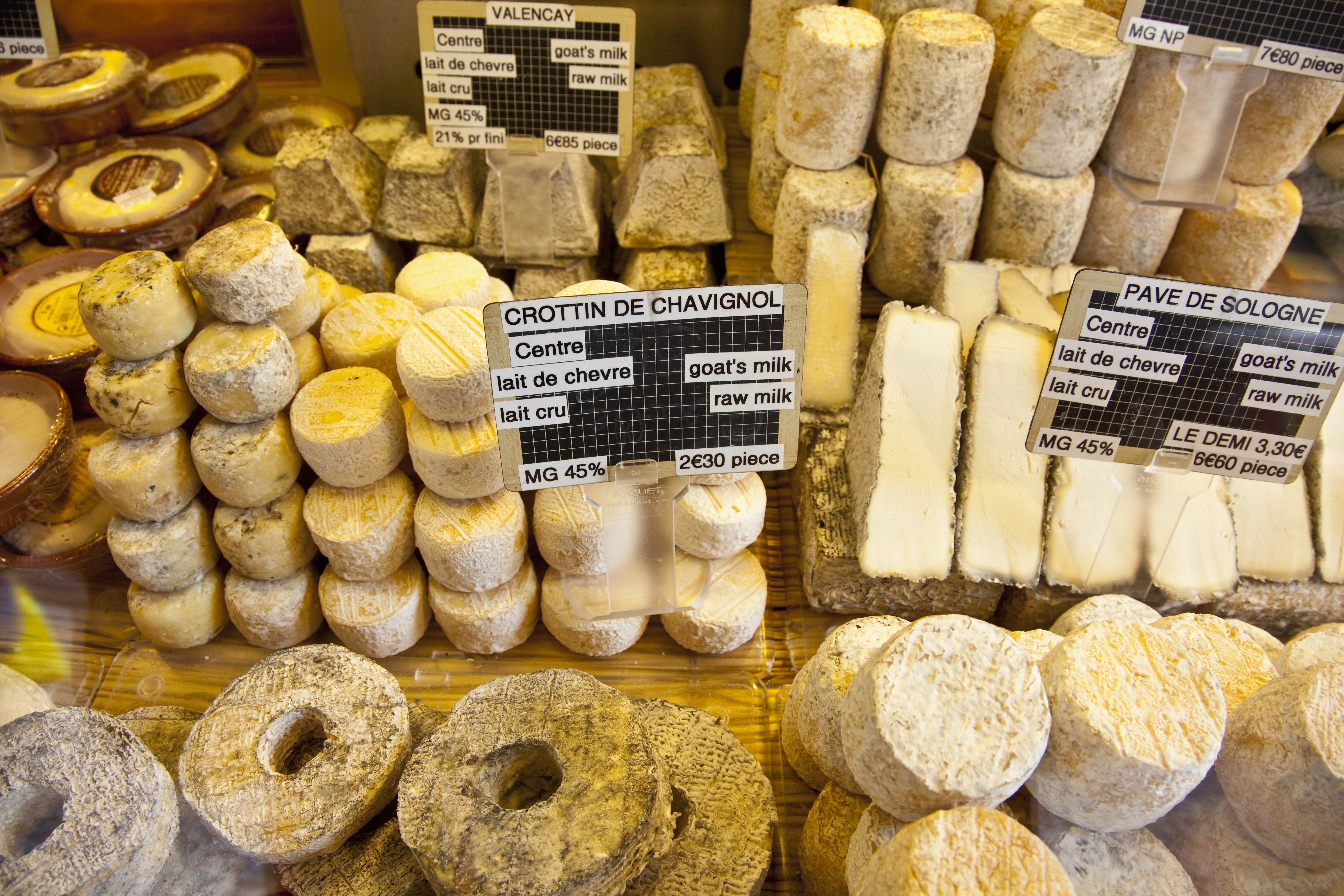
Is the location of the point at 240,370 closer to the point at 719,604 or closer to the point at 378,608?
the point at 378,608

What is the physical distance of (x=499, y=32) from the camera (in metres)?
1.89

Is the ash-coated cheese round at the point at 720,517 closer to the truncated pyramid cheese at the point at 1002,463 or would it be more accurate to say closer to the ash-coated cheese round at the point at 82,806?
the truncated pyramid cheese at the point at 1002,463

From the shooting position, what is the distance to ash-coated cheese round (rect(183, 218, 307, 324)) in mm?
1522

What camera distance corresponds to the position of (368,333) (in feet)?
5.83

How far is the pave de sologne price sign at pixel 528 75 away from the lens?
1878mm

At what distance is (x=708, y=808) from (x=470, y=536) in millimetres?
639

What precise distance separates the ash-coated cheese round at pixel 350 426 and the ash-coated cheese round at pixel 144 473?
0.75 feet

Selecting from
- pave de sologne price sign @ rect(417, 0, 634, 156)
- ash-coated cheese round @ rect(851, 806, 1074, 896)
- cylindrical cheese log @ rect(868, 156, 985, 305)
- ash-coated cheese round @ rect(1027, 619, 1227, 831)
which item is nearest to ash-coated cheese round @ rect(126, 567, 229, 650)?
pave de sologne price sign @ rect(417, 0, 634, 156)

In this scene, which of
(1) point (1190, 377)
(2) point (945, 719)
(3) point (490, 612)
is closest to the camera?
(2) point (945, 719)

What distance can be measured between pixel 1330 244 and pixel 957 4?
4.13 feet

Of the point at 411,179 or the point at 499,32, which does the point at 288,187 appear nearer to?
the point at 411,179

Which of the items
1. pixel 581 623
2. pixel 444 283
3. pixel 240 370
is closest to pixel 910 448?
pixel 581 623

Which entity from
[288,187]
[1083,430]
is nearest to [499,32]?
[288,187]

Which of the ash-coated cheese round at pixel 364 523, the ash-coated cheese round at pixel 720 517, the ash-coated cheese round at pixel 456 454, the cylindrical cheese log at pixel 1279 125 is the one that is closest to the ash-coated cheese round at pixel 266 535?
the ash-coated cheese round at pixel 364 523
